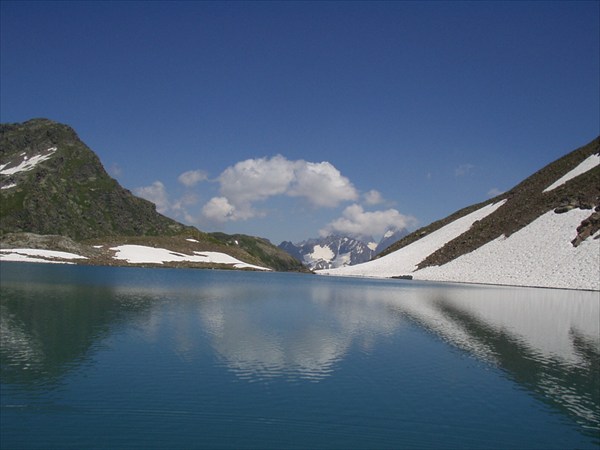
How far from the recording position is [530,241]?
97438 millimetres

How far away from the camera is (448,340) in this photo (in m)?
29.1

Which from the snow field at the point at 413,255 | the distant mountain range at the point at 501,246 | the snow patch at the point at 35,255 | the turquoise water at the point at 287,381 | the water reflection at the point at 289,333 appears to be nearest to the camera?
the turquoise water at the point at 287,381

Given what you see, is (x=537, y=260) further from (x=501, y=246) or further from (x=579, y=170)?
(x=579, y=170)

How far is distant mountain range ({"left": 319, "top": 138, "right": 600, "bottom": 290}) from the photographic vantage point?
274 ft

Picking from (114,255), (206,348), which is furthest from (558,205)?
(114,255)

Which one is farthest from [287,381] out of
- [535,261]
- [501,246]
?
[501,246]

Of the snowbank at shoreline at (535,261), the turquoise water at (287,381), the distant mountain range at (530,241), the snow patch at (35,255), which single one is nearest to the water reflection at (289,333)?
the turquoise water at (287,381)

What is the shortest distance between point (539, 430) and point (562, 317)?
30.1m

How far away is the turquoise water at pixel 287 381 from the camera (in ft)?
45.5

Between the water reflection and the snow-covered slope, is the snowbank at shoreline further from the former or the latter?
the snow-covered slope

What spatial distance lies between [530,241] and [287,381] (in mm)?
92096

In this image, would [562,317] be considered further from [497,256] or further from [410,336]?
[497,256]

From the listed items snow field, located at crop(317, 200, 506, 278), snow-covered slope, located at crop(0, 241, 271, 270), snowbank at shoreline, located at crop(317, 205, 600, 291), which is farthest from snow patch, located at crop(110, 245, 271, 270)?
snowbank at shoreline, located at crop(317, 205, 600, 291)

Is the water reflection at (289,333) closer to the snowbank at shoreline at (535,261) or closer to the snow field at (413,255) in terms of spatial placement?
the snowbank at shoreline at (535,261)
